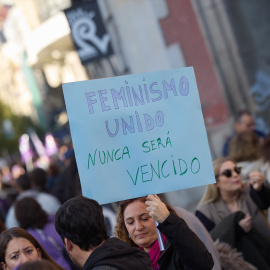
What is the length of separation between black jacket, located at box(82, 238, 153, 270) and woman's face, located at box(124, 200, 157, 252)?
2.18ft

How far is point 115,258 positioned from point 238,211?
215cm

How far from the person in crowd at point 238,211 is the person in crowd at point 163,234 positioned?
3.68ft

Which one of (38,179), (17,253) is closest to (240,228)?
(17,253)

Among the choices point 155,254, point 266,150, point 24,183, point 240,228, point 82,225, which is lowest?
point 240,228

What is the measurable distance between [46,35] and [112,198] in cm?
2186

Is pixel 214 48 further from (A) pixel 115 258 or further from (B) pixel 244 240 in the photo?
(A) pixel 115 258

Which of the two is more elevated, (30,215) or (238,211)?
(30,215)

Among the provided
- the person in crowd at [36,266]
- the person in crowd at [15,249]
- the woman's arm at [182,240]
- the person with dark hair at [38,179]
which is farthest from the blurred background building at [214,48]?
the person in crowd at [36,266]

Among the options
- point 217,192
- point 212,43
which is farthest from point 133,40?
point 217,192

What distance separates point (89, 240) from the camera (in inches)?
118

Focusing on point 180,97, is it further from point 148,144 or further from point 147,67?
point 147,67

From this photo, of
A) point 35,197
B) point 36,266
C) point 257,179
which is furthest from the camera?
point 35,197

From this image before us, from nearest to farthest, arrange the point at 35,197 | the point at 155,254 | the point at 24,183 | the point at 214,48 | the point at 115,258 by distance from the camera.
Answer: the point at 115,258 < the point at 155,254 < the point at 35,197 < the point at 24,183 < the point at 214,48

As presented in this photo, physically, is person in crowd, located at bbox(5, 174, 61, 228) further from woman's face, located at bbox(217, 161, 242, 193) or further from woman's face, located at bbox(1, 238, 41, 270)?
woman's face, located at bbox(1, 238, 41, 270)
